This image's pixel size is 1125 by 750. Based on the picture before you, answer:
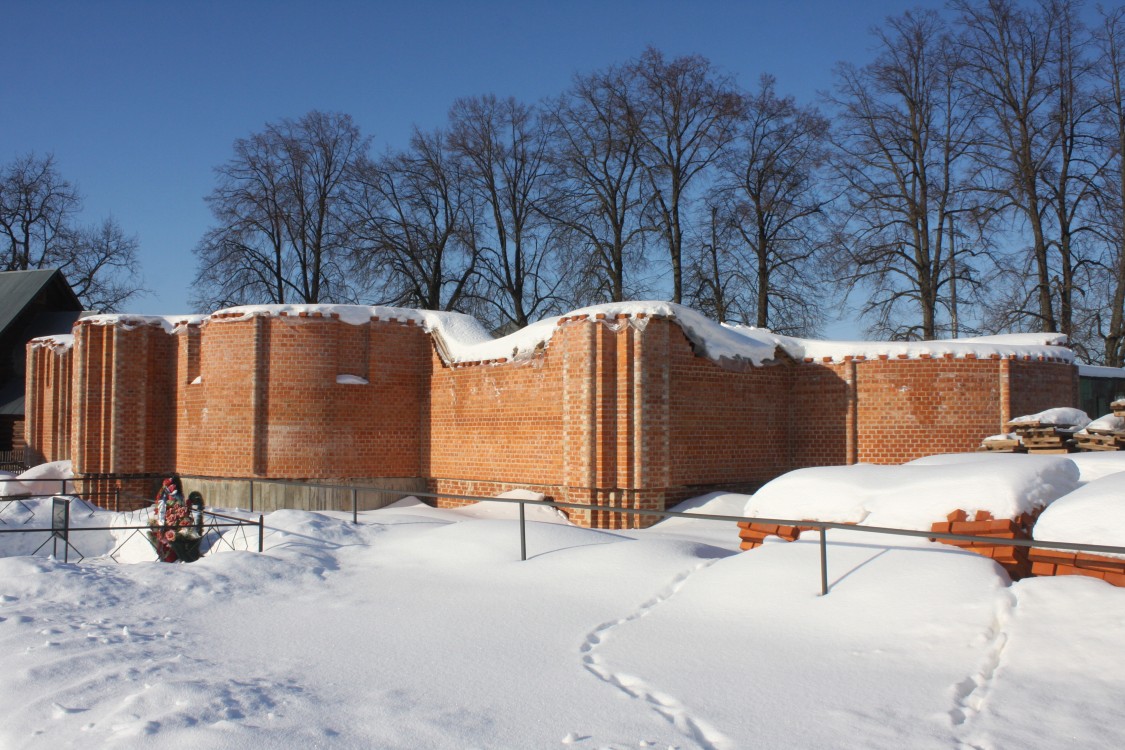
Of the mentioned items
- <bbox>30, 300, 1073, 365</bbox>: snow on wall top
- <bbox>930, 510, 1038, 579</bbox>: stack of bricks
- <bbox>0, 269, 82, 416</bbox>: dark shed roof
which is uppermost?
<bbox>0, 269, 82, 416</bbox>: dark shed roof

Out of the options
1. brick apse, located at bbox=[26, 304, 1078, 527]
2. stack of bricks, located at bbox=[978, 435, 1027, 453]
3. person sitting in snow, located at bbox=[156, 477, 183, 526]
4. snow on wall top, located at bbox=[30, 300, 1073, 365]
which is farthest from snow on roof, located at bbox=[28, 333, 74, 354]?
stack of bricks, located at bbox=[978, 435, 1027, 453]

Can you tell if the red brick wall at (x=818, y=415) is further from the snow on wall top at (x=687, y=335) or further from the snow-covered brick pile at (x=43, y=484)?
the snow-covered brick pile at (x=43, y=484)

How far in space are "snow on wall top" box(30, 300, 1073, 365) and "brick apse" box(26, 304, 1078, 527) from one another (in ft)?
0.20

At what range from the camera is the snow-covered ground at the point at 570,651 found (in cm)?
475

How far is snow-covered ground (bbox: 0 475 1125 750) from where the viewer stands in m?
→ 4.75

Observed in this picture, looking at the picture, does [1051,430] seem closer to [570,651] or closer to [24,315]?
[570,651]

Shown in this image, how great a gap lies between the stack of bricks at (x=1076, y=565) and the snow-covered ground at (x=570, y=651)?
0.70 ft

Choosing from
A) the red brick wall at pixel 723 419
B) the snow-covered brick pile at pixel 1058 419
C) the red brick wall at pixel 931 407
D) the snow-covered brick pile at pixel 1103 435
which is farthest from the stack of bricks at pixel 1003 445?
the red brick wall at pixel 723 419

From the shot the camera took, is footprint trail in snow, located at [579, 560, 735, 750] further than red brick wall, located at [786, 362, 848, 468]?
No

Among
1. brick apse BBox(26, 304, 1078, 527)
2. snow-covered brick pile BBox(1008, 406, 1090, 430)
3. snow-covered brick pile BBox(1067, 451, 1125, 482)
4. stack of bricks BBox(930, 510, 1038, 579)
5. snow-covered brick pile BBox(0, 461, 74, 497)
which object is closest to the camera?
stack of bricks BBox(930, 510, 1038, 579)

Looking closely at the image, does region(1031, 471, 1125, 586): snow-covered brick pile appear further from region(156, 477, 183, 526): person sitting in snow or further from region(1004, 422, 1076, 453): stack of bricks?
region(156, 477, 183, 526): person sitting in snow

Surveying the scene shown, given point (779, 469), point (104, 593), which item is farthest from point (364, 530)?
point (779, 469)

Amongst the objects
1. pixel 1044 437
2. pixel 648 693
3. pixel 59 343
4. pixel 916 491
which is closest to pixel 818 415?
pixel 1044 437

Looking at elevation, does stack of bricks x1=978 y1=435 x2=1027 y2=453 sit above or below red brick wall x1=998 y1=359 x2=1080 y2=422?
below
